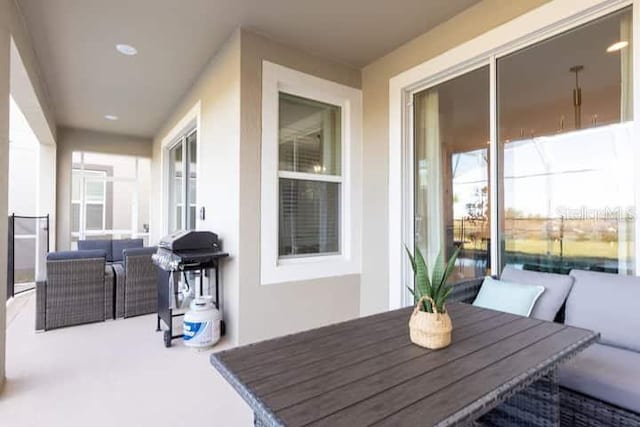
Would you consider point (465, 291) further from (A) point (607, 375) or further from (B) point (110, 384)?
(B) point (110, 384)

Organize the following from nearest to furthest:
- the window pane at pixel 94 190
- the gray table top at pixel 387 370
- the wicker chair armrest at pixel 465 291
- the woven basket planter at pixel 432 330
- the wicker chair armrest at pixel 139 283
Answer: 1. the gray table top at pixel 387 370
2. the woven basket planter at pixel 432 330
3. the wicker chair armrest at pixel 465 291
4. the wicker chair armrest at pixel 139 283
5. the window pane at pixel 94 190

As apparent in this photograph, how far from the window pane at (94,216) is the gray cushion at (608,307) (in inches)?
318

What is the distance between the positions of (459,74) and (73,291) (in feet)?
14.7

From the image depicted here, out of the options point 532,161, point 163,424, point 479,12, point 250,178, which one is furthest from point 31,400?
point 479,12

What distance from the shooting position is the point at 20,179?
642cm

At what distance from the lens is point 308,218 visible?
135 inches

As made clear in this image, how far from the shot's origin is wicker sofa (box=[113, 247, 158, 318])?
3.85m

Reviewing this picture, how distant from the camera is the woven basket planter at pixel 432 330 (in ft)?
4.19

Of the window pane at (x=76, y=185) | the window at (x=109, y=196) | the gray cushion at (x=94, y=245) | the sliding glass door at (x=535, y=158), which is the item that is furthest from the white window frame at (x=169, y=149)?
the sliding glass door at (x=535, y=158)

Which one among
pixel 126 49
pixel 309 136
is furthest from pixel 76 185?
pixel 309 136

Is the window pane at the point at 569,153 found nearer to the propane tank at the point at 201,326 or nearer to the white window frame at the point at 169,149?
the propane tank at the point at 201,326

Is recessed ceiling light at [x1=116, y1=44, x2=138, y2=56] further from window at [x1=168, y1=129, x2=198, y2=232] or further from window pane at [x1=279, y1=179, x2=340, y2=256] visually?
window pane at [x1=279, y1=179, x2=340, y2=256]

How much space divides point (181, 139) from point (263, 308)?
140 inches

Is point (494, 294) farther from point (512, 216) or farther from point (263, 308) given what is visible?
point (263, 308)
